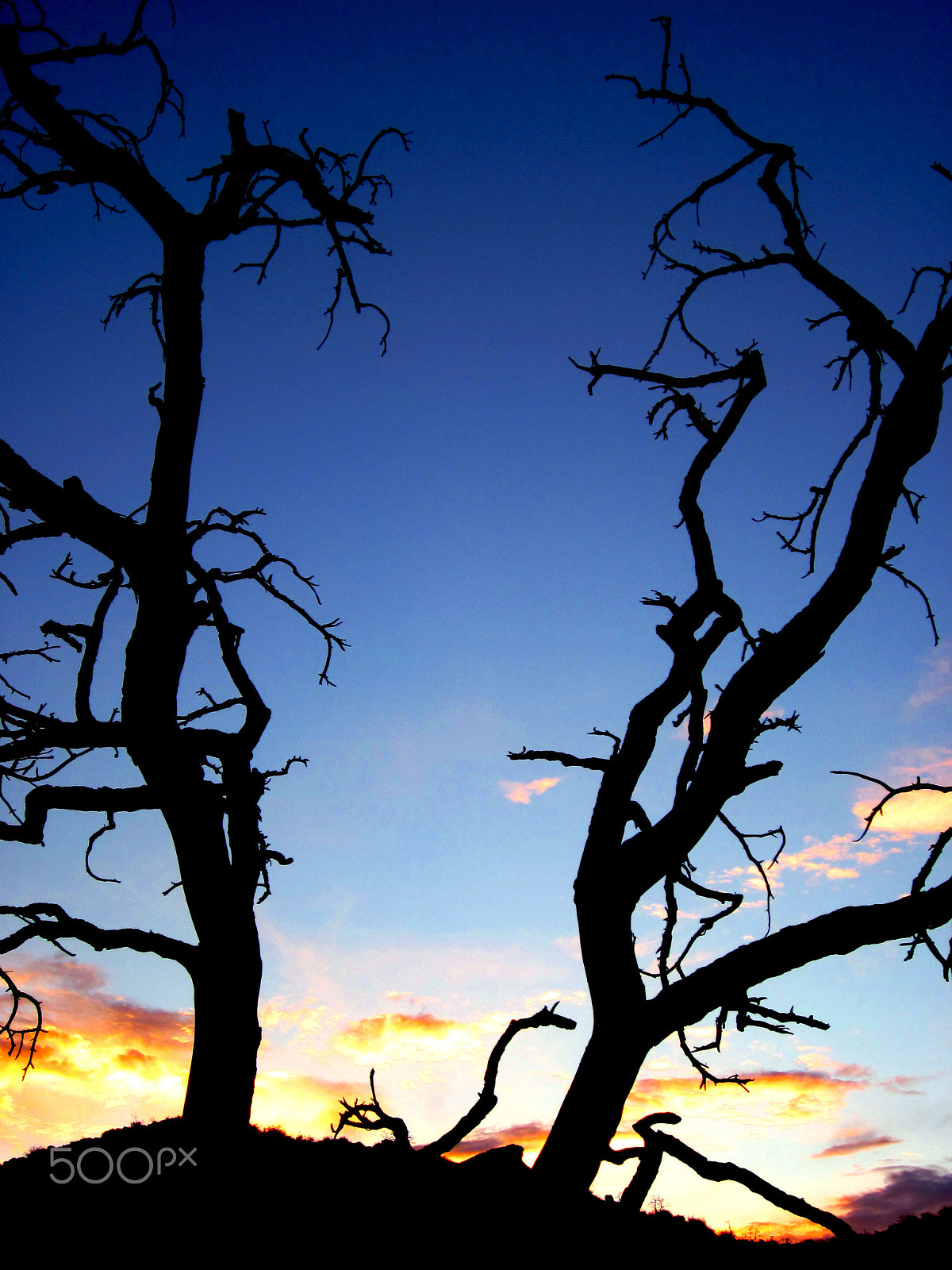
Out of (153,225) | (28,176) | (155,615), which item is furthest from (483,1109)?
(28,176)

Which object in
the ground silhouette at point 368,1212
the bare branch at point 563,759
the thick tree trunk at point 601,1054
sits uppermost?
the bare branch at point 563,759

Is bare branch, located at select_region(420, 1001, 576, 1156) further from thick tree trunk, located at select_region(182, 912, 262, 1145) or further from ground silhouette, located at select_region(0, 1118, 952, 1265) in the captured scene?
thick tree trunk, located at select_region(182, 912, 262, 1145)

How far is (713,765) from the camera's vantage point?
14.9 ft

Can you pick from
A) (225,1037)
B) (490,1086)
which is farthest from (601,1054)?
(225,1037)

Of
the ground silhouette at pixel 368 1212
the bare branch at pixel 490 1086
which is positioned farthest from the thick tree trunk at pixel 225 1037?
the bare branch at pixel 490 1086

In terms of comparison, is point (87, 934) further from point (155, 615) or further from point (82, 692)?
point (155, 615)

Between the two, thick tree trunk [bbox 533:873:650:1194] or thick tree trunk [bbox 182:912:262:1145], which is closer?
thick tree trunk [bbox 533:873:650:1194]

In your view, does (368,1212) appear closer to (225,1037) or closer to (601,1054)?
(225,1037)

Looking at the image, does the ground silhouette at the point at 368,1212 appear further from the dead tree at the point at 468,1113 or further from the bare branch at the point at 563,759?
the bare branch at the point at 563,759

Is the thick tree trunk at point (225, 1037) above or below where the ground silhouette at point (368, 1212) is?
above

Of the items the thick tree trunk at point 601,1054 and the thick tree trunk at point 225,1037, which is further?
the thick tree trunk at point 225,1037

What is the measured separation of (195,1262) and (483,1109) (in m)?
1.70

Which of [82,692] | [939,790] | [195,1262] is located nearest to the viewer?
[195,1262]

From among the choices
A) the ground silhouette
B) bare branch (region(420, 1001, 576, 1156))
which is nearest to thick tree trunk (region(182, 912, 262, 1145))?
the ground silhouette
